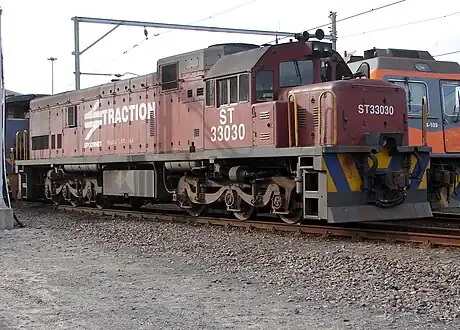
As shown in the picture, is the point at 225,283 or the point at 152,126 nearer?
the point at 225,283

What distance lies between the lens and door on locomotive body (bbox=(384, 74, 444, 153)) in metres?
15.0

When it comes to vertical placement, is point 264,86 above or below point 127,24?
below

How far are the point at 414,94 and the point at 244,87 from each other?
5.90 m

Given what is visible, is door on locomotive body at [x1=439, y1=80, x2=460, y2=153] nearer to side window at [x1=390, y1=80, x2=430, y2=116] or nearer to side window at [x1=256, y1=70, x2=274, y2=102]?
side window at [x1=390, y1=80, x2=430, y2=116]

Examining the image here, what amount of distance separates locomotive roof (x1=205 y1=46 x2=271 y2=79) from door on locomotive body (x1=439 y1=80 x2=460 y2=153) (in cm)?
665

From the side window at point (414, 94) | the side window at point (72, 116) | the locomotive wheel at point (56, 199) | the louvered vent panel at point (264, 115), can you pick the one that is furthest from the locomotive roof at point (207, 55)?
the locomotive wheel at point (56, 199)

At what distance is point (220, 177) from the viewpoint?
1192 cm

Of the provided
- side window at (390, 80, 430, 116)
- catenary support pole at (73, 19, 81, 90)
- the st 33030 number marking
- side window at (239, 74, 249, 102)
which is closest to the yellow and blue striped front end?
the st 33030 number marking

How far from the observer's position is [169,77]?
13367mm

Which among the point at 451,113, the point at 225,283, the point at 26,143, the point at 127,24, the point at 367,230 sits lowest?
the point at 225,283

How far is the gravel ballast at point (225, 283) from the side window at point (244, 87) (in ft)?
7.78

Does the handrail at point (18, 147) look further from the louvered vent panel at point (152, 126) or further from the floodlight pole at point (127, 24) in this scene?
the louvered vent panel at point (152, 126)

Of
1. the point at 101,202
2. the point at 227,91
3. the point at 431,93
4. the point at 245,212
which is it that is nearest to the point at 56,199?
the point at 101,202

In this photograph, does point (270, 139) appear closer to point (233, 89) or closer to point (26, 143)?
point (233, 89)
